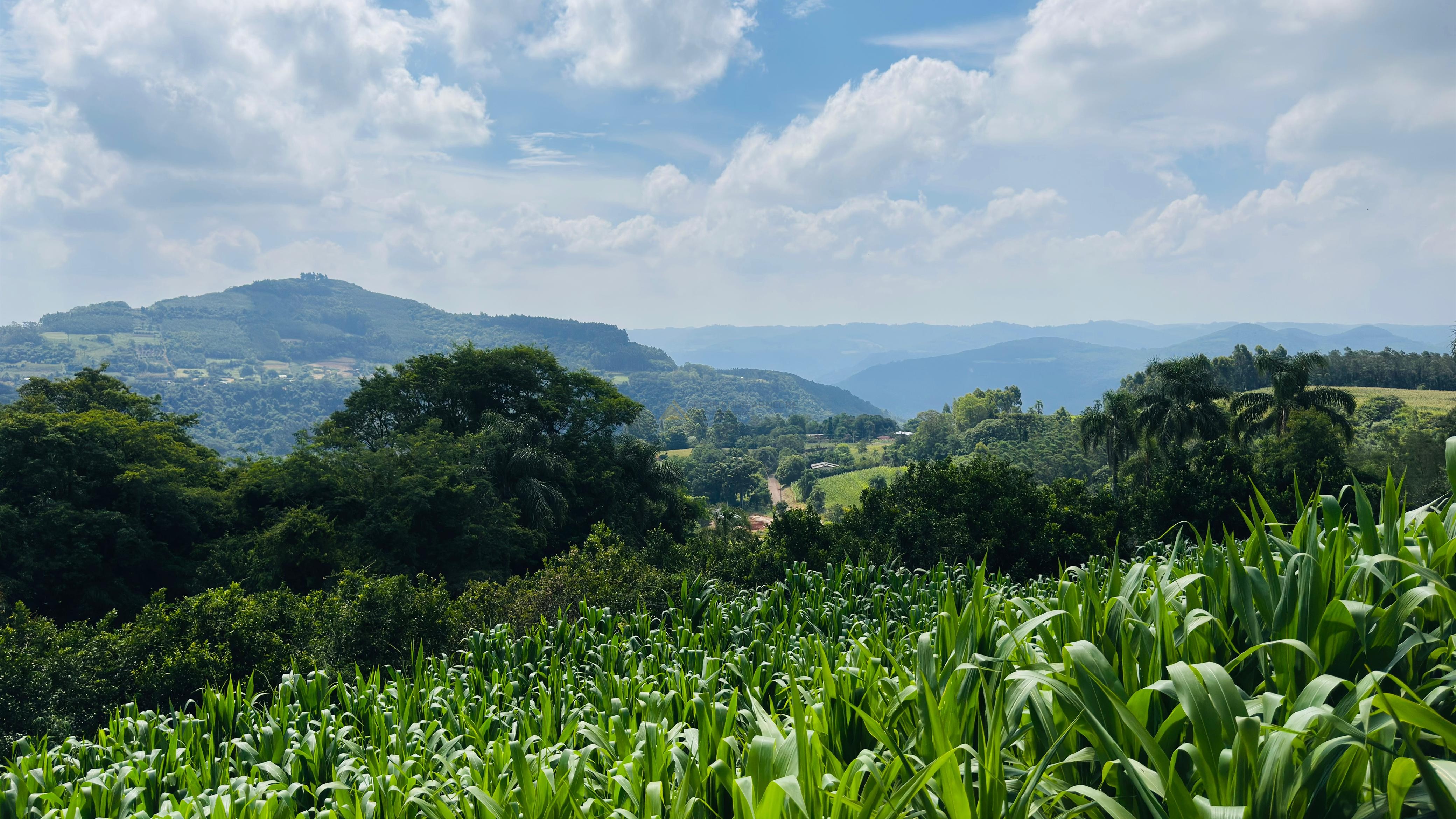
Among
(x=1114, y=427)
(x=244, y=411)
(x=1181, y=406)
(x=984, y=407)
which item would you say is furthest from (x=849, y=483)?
(x=244, y=411)

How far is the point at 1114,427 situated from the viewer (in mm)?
29297

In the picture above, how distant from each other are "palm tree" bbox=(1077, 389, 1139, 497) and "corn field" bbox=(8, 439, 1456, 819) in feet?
85.4

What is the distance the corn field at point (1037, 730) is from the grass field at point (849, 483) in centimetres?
7746

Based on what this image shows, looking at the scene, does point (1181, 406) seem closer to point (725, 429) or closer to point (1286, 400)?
point (1286, 400)

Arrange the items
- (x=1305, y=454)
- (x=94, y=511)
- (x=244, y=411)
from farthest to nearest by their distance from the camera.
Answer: (x=244, y=411) → (x=1305, y=454) → (x=94, y=511)

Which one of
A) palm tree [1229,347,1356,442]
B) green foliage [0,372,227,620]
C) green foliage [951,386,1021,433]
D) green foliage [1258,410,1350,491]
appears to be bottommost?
green foliage [951,386,1021,433]

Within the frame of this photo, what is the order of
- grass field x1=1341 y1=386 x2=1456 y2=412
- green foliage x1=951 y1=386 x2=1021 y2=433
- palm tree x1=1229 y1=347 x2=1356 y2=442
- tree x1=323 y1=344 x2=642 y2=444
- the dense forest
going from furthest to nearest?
green foliage x1=951 y1=386 x2=1021 y2=433 → grass field x1=1341 y1=386 x2=1456 y2=412 → tree x1=323 y1=344 x2=642 y2=444 → palm tree x1=1229 y1=347 x2=1356 y2=442 → the dense forest

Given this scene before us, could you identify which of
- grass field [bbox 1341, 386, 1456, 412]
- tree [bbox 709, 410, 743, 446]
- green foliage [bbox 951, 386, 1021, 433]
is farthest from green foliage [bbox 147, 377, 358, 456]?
grass field [bbox 1341, 386, 1456, 412]

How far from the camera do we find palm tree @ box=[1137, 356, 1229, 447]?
26000 millimetres

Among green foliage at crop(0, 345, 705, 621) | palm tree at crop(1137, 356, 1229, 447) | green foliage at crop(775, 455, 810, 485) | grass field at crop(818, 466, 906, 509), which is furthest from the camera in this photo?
green foliage at crop(775, 455, 810, 485)

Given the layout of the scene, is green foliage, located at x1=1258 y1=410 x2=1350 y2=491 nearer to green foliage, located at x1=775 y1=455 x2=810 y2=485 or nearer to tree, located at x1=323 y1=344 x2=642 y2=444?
tree, located at x1=323 y1=344 x2=642 y2=444

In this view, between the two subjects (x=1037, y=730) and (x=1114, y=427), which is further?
(x=1114, y=427)

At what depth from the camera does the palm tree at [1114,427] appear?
92.5ft

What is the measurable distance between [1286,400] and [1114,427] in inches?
215
